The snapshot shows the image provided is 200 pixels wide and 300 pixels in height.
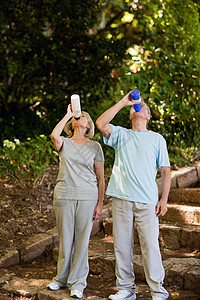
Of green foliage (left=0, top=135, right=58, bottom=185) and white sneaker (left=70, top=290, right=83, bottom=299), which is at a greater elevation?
green foliage (left=0, top=135, right=58, bottom=185)

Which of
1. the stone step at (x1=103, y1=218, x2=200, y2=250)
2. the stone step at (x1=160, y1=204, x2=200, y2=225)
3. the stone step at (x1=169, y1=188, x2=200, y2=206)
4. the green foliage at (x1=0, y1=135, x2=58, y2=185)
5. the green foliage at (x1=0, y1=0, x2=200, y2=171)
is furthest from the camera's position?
the green foliage at (x1=0, y1=0, x2=200, y2=171)

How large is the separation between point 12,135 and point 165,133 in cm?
268

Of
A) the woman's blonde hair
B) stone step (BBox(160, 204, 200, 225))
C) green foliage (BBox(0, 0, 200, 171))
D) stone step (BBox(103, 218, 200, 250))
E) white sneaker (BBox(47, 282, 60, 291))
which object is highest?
green foliage (BBox(0, 0, 200, 171))

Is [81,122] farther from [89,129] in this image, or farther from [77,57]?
[77,57]

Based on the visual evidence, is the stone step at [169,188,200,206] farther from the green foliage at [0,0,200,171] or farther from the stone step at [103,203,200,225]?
the green foliage at [0,0,200,171]

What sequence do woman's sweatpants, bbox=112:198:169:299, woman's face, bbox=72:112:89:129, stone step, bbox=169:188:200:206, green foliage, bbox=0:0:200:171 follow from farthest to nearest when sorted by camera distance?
green foliage, bbox=0:0:200:171 < stone step, bbox=169:188:200:206 < woman's face, bbox=72:112:89:129 < woman's sweatpants, bbox=112:198:169:299

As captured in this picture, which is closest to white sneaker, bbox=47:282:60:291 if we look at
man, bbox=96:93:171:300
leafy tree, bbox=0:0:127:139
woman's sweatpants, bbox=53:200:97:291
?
woman's sweatpants, bbox=53:200:97:291

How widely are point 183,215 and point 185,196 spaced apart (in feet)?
2.63

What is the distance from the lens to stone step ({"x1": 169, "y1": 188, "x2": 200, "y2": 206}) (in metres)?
5.29

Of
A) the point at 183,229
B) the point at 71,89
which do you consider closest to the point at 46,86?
the point at 71,89

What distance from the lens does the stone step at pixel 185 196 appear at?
5285 millimetres

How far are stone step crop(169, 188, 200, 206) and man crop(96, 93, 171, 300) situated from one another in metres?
2.43

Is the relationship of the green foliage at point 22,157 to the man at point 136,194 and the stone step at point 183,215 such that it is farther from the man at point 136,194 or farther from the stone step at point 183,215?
the man at point 136,194

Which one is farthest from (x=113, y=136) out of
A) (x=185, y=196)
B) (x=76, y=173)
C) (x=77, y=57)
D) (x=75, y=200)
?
(x=77, y=57)
